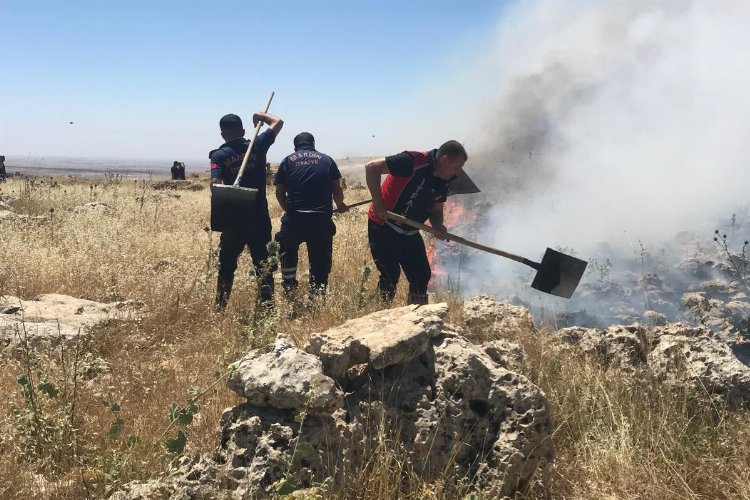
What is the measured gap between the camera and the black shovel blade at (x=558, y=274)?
4.56 m

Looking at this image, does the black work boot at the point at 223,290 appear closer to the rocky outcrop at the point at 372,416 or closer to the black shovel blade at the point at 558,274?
the rocky outcrop at the point at 372,416

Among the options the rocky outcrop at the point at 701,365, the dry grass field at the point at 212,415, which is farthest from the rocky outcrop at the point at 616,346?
the dry grass field at the point at 212,415

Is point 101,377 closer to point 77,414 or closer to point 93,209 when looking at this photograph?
point 77,414

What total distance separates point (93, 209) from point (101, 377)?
7.74 metres

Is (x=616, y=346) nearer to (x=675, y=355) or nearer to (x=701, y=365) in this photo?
(x=675, y=355)

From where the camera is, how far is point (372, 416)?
2184 mm

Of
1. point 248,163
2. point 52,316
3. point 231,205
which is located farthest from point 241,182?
point 52,316

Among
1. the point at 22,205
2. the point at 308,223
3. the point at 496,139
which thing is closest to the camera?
the point at 308,223

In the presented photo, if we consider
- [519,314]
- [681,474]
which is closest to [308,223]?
[519,314]

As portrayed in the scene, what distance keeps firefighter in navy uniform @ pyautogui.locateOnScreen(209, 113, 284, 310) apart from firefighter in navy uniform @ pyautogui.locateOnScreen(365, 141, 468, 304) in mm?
1023

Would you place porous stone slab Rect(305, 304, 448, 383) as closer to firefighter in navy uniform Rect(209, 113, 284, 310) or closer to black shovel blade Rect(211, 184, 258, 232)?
black shovel blade Rect(211, 184, 258, 232)

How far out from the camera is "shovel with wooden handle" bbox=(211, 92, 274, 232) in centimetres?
402

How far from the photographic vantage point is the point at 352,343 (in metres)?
2.25

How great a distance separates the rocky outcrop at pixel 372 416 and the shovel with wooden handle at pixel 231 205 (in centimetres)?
188
